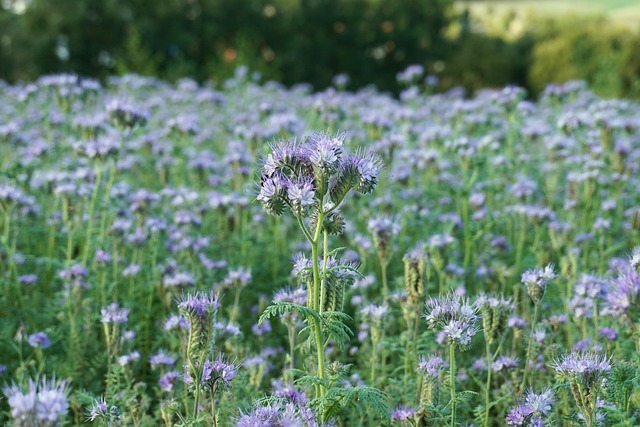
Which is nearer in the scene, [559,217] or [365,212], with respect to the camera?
[365,212]

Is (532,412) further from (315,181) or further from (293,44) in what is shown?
(293,44)

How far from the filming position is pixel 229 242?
5.58m

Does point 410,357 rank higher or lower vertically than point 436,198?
lower

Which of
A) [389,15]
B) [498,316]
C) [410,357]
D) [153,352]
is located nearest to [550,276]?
[498,316]

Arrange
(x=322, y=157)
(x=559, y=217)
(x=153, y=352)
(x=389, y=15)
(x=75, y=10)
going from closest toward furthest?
(x=322, y=157) < (x=153, y=352) < (x=559, y=217) < (x=75, y=10) < (x=389, y=15)

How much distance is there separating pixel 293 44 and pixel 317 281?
17.0 m

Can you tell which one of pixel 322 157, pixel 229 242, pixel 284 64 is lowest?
pixel 322 157

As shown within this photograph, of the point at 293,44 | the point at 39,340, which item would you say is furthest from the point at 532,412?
the point at 293,44

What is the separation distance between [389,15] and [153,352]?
17.6 metres

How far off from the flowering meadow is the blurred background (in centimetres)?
987

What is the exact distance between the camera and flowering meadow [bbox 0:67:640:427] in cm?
264

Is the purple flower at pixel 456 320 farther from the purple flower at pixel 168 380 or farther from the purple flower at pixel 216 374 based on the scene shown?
the purple flower at pixel 168 380

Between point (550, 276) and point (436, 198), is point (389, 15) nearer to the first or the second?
point (436, 198)

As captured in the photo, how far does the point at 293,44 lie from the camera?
19.0 meters
